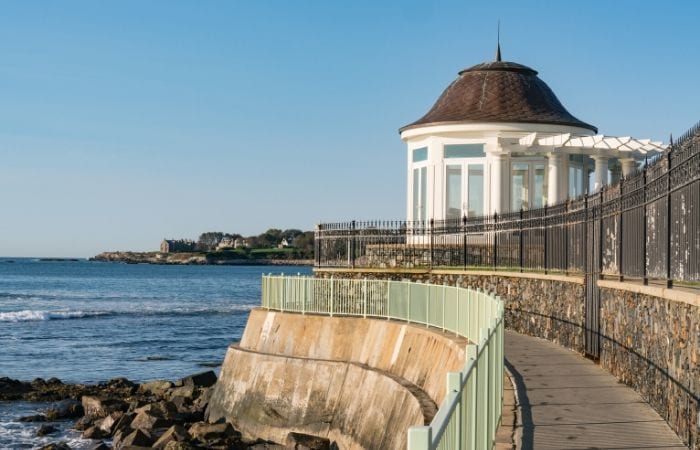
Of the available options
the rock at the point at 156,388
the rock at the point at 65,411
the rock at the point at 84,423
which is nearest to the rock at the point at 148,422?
the rock at the point at 84,423

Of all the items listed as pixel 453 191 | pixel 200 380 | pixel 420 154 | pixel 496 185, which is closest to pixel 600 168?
pixel 496 185

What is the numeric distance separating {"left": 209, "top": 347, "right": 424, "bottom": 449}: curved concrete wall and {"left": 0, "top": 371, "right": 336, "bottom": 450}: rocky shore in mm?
463

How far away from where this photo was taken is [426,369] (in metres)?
17.2

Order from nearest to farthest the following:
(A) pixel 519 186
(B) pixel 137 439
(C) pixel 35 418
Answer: (B) pixel 137 439
(C) pixel 35 418
(A) pixel 519 186

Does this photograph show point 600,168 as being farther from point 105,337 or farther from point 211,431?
point 105,337

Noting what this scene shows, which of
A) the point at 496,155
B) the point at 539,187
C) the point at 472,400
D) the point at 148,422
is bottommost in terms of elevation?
the point at 148,422

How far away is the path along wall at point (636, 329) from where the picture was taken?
34.6ft

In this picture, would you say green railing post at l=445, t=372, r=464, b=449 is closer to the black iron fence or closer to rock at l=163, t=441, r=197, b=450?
the black iron fence

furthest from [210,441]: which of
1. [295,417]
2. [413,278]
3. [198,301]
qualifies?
[198,301]

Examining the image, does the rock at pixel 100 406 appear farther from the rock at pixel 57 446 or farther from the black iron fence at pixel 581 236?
the black iron fence at pixel 581 236

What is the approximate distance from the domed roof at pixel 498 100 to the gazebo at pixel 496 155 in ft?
0.11

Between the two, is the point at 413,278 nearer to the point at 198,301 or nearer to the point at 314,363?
the point at 314,363

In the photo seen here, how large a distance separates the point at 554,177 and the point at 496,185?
5.86ft

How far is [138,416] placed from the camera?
24.1 meters
